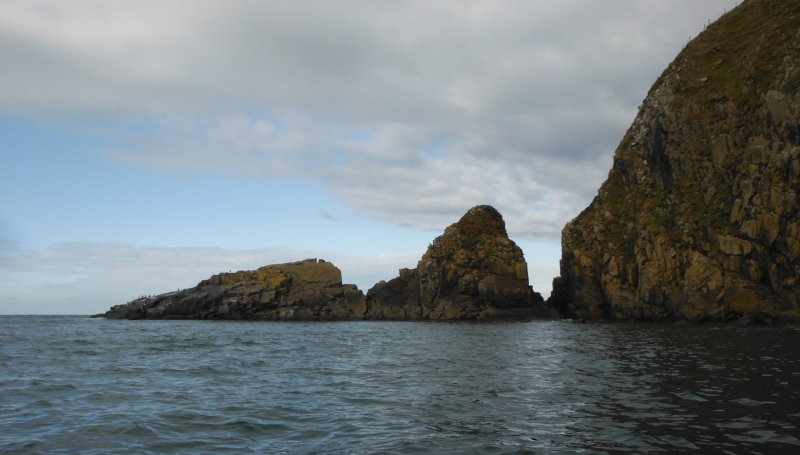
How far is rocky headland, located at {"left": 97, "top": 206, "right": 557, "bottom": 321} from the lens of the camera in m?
97.3

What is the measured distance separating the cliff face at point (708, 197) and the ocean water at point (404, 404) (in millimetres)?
37322

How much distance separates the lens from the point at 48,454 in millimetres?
11594

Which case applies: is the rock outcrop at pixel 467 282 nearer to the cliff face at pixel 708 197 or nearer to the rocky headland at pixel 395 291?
the rocky headland at pixel 395 291

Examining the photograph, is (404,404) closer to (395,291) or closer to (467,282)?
(467,282)

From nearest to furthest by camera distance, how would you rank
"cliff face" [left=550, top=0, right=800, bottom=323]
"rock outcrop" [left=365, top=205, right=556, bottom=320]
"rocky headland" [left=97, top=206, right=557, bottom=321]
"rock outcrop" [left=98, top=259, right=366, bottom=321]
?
"cliff face" [left=550, top=0, right=800, bottom=323] < "rock outcrop" [left=365, top=205, right=556, bottom=320] < "rocky headland" [left=97, top=206, right=557, bottom=321] < "rock outcrop" [left=98, top=259, right=366, bottom=321]

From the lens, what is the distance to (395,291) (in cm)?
11462

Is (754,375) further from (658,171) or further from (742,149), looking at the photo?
(658,171)

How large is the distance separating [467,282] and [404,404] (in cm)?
8179

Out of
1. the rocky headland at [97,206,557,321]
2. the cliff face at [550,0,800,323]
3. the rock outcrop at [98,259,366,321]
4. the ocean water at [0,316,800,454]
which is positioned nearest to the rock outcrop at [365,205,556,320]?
the rocky headland at [97,206,557,321]

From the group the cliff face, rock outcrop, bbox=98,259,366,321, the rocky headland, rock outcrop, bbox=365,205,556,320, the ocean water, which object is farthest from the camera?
rock outcrop, bbox=98,259,366,321

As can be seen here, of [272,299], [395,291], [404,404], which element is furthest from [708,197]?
[272,299]

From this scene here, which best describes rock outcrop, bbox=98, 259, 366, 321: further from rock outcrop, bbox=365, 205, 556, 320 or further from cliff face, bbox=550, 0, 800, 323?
cliff face, bbox=550, 0, 800, 323

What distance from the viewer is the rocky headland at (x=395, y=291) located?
9731 cm

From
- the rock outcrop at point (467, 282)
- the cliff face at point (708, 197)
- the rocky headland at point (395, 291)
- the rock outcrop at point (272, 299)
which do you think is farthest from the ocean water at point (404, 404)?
the rock outcrop at point (272, 299)
